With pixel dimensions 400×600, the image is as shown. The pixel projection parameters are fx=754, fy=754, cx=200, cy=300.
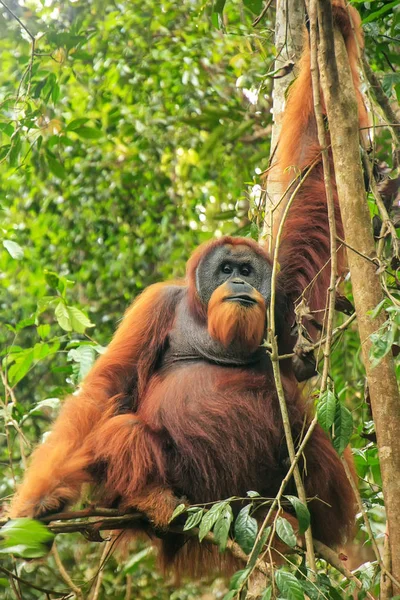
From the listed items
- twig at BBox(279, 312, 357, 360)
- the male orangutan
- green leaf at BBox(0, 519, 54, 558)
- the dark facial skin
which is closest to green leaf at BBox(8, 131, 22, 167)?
the male orangutan

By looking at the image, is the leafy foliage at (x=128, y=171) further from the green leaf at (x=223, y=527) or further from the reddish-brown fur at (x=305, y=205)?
the green leaf at (x=223, y=527)

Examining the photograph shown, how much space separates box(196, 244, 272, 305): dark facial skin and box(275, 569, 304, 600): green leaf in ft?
5.78

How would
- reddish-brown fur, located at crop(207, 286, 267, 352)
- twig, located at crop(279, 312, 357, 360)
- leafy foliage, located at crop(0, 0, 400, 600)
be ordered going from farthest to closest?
leafy foliage, located at crop(0, 0, 400, 600)
reddish-brown fur, located at crop(207, 286, 267, 352)
twig, located at crop(279, 312, 357, 360)

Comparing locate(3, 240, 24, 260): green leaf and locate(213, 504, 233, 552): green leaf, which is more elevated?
locate(3, 240, 24, 260): green leaf

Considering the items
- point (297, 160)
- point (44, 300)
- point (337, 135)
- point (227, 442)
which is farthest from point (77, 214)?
point (337, 135)

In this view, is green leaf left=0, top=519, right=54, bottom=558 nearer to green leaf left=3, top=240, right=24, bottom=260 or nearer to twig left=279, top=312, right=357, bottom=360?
twig left=279, top=312, right=357, bottom=360

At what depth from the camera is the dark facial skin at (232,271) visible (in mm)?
3693

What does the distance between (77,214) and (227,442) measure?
4.86 metres

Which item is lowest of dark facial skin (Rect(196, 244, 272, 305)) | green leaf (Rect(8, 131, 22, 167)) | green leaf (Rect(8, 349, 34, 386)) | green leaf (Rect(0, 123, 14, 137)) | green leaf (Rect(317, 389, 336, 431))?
green leaf (Rect(8, 349, 34, 386))

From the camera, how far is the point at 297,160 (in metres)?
3.91

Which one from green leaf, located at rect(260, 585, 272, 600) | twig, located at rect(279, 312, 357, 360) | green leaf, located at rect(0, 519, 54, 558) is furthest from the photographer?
twig, located at rect(279, 312, 357, 360)

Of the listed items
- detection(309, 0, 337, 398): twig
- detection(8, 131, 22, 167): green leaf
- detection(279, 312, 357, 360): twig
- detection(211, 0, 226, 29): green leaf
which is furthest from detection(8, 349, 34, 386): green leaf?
detection(211, 0, 226, 29): green leaf

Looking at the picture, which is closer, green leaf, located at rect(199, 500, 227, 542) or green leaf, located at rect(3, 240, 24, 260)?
green leaf, located at rect(199, 500, 227, 542)

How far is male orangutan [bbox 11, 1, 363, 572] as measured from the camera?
3.34m
